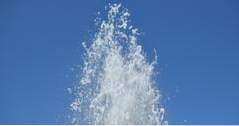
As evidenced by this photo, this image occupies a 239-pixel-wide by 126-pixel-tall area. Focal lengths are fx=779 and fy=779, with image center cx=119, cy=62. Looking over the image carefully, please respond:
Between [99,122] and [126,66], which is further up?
[126,66]

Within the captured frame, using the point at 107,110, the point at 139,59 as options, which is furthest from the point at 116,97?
the point at 139,59

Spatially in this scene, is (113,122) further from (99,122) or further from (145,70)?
(145,70)

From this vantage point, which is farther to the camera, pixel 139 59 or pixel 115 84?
pixel 139 59

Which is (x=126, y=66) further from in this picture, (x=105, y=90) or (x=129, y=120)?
(x=129, y=120)

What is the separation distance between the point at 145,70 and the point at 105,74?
86 cm

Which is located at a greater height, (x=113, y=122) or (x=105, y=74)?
(x=105, y=74)

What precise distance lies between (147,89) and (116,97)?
2.51ft

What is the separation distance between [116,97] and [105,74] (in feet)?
3.26

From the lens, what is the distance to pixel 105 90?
52.0 feet

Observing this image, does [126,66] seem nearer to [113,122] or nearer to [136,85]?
[136,85]

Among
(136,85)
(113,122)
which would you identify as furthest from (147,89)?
(113,122)

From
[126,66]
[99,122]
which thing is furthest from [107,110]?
[126,66]

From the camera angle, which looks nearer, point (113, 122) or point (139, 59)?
point (113, 122)

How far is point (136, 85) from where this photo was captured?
51.7ft
